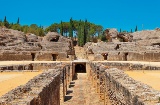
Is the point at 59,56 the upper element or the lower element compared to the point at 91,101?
upper

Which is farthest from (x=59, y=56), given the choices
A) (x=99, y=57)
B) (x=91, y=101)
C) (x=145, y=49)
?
(x=91, y=101)

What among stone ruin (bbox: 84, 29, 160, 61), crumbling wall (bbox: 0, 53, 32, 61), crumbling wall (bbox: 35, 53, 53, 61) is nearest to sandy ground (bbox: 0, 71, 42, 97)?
crumbling wall (bbox: 0, 53, 32, 61)

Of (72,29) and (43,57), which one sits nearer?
(43,57)

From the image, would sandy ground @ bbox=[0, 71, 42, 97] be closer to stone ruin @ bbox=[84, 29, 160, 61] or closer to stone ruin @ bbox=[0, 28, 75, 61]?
stone ruin @ bbox=[0, 28, 75, 61]

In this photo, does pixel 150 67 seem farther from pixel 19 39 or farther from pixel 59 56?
pixel 19 39

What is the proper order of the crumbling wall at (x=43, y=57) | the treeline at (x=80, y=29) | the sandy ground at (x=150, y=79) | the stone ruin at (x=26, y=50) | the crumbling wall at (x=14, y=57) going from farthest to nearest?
the treeline at (x=80, y=29) → the crumbling wall at (x=43, y=57) → the stone ruin at (x=26, y=50) → the crumbling wall at (x=14, y=57) → the sandy ground at (x=150, y=79)

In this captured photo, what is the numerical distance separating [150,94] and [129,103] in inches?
25.7

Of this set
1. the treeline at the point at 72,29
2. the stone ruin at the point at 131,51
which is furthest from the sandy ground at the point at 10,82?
the treeline at the point at 72,29

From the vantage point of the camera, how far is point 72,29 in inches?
3120

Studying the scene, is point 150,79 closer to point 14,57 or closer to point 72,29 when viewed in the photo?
point 14,57

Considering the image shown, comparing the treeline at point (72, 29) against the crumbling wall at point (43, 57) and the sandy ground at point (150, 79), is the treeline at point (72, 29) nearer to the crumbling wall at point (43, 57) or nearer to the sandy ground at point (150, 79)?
the crumbling wall at point (43, 57)

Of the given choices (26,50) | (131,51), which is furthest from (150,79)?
(26,50)

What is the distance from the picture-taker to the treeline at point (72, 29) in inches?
2906

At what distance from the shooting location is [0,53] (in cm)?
3616
